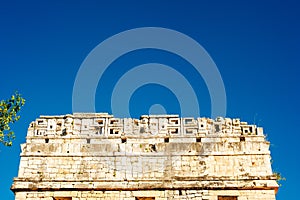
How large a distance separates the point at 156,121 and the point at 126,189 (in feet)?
8.85

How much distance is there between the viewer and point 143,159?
1472 centimetres

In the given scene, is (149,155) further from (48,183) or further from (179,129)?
(48,183)

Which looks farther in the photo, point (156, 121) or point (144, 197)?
point (156, 121)

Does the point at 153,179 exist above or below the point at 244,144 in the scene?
below

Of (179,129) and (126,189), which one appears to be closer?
(126,189)

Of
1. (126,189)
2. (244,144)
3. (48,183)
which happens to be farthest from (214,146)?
(48,183)

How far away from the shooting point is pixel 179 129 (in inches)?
594

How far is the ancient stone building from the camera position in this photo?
1400 centimetres

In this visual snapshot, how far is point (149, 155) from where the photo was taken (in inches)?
581

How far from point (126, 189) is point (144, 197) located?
0.66m

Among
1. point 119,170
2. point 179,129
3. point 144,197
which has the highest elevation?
point 179,129

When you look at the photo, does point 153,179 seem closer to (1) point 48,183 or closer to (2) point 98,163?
(2) point 98,163

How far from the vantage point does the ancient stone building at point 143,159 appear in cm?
1400

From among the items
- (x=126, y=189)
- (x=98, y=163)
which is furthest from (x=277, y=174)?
(x=98, y=163)
